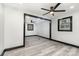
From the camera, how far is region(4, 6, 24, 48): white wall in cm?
278

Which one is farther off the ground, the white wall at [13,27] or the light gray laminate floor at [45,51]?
the white wall at [13,27]

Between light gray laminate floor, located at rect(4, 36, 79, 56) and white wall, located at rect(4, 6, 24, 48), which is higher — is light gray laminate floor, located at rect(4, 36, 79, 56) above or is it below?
below

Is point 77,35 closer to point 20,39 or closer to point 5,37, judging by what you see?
point 20,39

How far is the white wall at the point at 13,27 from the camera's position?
2.78 m

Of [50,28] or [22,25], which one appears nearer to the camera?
[22,25]

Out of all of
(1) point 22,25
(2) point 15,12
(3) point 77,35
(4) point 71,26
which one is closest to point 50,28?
(4) point 71,26

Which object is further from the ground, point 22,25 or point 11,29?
point 22,25

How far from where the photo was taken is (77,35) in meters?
3.43

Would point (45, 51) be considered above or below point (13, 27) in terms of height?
below

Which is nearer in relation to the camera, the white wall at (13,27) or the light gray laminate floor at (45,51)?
the light gray laminate floor at (45,51)

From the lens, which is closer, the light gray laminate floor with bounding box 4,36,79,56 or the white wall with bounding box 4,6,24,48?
the light gray laminate floor with bounding box 4,36,79,56

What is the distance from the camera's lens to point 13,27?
2996 millimetres

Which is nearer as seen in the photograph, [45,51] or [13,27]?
[45,51]

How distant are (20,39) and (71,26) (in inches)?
135
